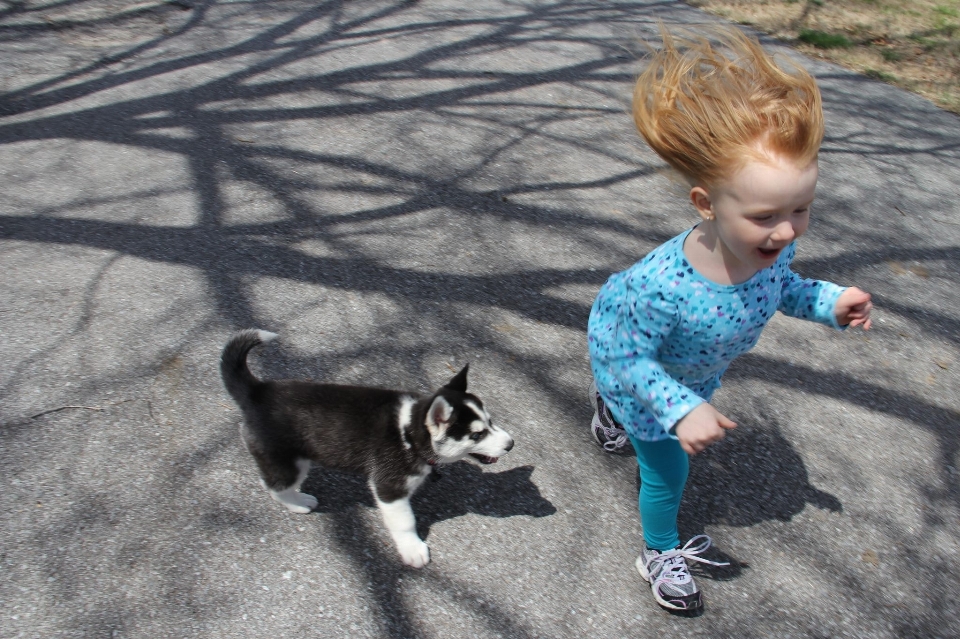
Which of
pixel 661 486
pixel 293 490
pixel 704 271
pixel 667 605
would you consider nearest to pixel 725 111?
pixel 704 271

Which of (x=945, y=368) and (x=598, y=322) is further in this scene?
(x=945, y=368)

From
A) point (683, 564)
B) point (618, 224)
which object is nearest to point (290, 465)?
point (683, 564)

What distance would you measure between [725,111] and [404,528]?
157cm

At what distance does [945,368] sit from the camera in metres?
3.77

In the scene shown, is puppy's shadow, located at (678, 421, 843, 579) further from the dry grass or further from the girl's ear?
the dry grass

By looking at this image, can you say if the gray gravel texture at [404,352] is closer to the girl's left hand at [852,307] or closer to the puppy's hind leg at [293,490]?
the puppy's hind leg at [293,490]

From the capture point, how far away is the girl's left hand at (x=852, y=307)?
2.25 metres

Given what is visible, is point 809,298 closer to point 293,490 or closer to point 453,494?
point 453,494

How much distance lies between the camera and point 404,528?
2506 mm

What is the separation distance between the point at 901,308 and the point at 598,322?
261cm

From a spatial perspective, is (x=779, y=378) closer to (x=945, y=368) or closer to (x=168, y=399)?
(x=945, y=368)

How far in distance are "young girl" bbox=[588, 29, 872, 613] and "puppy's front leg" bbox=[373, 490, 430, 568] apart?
2.41 ft

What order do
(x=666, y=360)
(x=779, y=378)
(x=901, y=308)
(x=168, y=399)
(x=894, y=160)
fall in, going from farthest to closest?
(x=894, y=160), (x=901, y=308), (x=779, y=378), (x=168, y=399), (x=666, y=360)

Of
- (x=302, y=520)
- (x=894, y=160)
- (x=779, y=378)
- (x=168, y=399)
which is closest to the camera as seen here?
(x=302, y=520)
